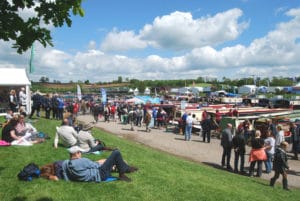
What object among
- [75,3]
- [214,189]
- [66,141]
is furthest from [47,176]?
[75,3]

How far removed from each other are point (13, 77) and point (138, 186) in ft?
60.4

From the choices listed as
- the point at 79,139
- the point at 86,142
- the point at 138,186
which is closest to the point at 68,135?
the point at 79,139

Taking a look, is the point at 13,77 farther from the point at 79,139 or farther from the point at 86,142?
the point at 86,142

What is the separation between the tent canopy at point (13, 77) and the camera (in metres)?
21.6

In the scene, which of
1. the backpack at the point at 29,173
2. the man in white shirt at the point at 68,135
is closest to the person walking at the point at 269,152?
the man in white shirt at the point at 68,135

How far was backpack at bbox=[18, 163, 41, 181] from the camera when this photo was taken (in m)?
6.98

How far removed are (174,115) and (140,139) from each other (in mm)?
9985

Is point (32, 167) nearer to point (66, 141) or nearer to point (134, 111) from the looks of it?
point (66, 141)

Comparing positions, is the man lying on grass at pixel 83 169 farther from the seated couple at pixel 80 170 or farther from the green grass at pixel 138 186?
the green grass at pixel 138 186

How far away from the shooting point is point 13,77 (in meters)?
22.1

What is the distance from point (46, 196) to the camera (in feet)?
19.9

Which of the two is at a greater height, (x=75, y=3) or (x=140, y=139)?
(x=75, y=3)

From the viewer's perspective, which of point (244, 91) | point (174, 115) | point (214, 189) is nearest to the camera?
point (214, 189)

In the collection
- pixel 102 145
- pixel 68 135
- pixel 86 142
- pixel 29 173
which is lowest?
pixel 102 145
